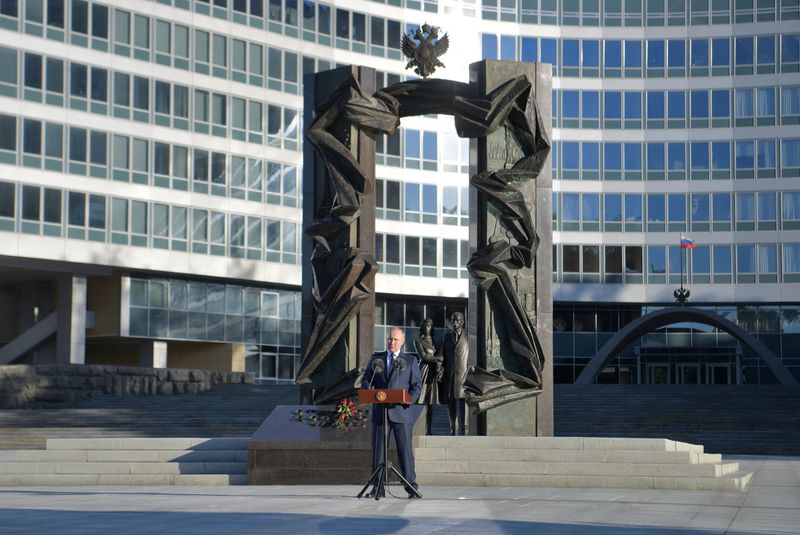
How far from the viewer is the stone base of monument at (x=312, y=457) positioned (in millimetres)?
18281

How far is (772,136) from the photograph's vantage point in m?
62.3

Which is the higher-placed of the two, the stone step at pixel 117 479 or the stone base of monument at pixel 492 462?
the stone base of monument at pixel 492 462

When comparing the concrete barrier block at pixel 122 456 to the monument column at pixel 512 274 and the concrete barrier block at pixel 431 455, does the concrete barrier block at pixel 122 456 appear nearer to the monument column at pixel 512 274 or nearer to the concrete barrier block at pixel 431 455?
the concrete barrier block at pixel 431 455

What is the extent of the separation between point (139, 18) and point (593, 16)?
2243 cm

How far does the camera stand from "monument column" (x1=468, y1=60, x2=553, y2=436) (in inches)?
861

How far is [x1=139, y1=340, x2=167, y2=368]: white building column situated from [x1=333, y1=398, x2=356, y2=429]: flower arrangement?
36.0 meters

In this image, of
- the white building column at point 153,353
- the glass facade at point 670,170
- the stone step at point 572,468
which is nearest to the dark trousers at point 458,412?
the stone step at point 572,468

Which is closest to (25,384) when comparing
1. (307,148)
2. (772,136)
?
(307,148)

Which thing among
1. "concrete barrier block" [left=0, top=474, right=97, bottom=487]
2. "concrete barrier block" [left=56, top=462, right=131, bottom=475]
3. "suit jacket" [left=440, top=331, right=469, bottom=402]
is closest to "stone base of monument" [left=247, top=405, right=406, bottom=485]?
"concrete barrier block" [left=56, top=462, right=131, bottom=475]

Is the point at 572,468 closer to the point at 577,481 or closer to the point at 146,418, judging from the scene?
the point at 577,481

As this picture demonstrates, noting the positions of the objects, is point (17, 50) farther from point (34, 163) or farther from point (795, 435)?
point (795, 435)

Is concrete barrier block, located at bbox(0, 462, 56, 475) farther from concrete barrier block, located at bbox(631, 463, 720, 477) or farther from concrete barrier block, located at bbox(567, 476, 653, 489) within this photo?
concrete barrier block, located at bbox(631, 463, 720, 477)

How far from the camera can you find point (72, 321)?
51219mm

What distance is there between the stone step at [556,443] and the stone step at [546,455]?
12 cm
